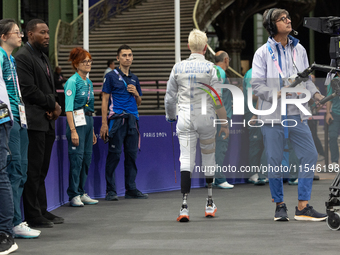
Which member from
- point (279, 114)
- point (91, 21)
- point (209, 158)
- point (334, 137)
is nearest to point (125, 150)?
point (209, 158)

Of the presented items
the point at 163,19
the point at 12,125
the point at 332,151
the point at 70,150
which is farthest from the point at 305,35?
the point at 12,125

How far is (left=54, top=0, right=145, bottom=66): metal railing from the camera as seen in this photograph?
19.8 meters

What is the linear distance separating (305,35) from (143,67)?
1313 cm

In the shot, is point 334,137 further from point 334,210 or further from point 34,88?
point 34,88

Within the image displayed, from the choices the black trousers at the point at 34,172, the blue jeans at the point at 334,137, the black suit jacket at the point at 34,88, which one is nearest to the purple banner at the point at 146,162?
the black trousers at the point at 34,172

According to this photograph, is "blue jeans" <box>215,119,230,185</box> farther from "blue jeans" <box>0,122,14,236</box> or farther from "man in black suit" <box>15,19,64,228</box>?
"blue jeans" <box>0,122,14,236</box>

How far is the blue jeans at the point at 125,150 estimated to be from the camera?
7.00 metres

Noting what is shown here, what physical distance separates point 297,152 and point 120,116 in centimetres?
252

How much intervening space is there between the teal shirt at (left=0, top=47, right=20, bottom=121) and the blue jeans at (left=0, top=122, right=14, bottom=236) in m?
0.35

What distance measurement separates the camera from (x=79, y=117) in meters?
6.40

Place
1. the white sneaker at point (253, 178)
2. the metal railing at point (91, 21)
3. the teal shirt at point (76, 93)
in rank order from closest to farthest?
1. the teal shirt at point (76, 93)
2. the white sneaker at point (253, 178)
3. the metal railing at point (91, 21)

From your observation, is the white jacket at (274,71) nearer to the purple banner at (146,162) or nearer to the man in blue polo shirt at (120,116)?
the purple banner at (146,162)

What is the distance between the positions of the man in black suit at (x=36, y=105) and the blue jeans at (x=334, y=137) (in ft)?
19.7

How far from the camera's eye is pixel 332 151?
9789 mm
